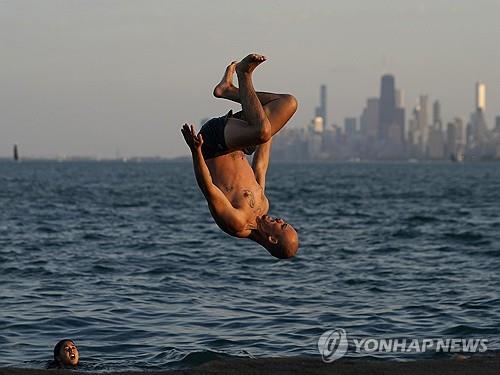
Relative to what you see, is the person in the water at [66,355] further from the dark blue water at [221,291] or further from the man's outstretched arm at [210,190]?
the man's outstretched arm at [210,190]

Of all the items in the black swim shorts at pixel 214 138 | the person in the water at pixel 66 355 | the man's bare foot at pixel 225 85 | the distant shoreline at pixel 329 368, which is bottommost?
the person in the water at pixel 66 355

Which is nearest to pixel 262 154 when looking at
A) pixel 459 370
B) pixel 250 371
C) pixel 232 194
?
pixel 232 194

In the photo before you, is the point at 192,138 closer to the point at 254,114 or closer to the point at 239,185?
the point at 254,114

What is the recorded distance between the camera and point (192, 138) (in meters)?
9.68

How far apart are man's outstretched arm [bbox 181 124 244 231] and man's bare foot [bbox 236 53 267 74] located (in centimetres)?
92

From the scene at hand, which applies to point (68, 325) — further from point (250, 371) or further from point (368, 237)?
point (368, 237)

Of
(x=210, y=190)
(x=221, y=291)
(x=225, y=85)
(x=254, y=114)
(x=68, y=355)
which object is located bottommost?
(x=221, y=291)

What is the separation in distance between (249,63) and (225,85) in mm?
901

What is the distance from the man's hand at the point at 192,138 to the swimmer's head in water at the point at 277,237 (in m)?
1.35

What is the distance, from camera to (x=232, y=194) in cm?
1067

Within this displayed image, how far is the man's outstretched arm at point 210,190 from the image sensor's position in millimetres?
9695

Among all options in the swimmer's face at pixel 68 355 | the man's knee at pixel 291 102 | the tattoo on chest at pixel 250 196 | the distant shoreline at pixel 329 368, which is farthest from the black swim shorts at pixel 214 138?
the swimmer's face at pixel 68 355

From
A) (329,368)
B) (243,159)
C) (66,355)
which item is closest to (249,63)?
(243,159)

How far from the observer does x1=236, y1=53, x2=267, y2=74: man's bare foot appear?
9.88 metres
